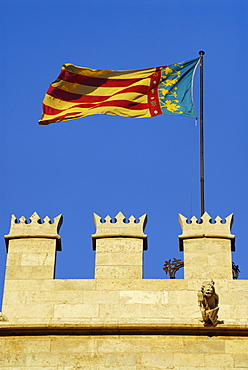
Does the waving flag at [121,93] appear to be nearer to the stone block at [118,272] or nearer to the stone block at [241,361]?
the stone block at [118,272]

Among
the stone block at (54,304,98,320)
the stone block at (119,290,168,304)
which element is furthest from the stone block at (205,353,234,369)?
the stone block at (54,304,98,320)

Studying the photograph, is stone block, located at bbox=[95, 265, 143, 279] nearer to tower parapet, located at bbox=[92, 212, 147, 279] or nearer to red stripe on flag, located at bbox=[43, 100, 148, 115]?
tower parapet, located at bbox=[92, 212, 147, 279]

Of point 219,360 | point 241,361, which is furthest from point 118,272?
point 241,361

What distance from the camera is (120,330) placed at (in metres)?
26.9

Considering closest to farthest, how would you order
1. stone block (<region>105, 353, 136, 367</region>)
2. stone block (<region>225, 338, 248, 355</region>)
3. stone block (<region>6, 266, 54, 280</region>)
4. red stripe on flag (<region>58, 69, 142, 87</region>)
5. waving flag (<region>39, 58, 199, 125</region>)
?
stone block (<region>105, 353, 136, 367</region>) < stone block (<region>225, 338, 248, 355</region>) < stone block (<region>6, 266, 54, 280</region>) < waving flag (<region>39, 58, 199, 125</region>) < red stripe on flag (<region>58, 69, 142, 87</region>)

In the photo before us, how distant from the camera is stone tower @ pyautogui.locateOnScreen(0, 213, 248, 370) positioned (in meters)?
26.5

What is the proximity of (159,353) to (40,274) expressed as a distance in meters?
3.90

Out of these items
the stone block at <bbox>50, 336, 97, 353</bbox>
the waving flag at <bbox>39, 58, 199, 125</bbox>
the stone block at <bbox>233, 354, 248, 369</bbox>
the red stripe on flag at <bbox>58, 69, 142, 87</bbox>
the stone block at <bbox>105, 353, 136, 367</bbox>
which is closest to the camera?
the stone block at <bbox>233, 354, 248, 369</bbox>

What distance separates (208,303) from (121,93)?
9488 mm

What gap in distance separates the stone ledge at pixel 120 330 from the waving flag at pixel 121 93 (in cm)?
839

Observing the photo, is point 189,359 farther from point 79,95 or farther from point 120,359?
point 79,95

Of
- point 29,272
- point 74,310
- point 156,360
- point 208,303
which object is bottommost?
point 156,360

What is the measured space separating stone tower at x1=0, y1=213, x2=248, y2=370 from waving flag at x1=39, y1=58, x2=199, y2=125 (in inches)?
214

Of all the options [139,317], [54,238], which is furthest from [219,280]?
[54,238]
